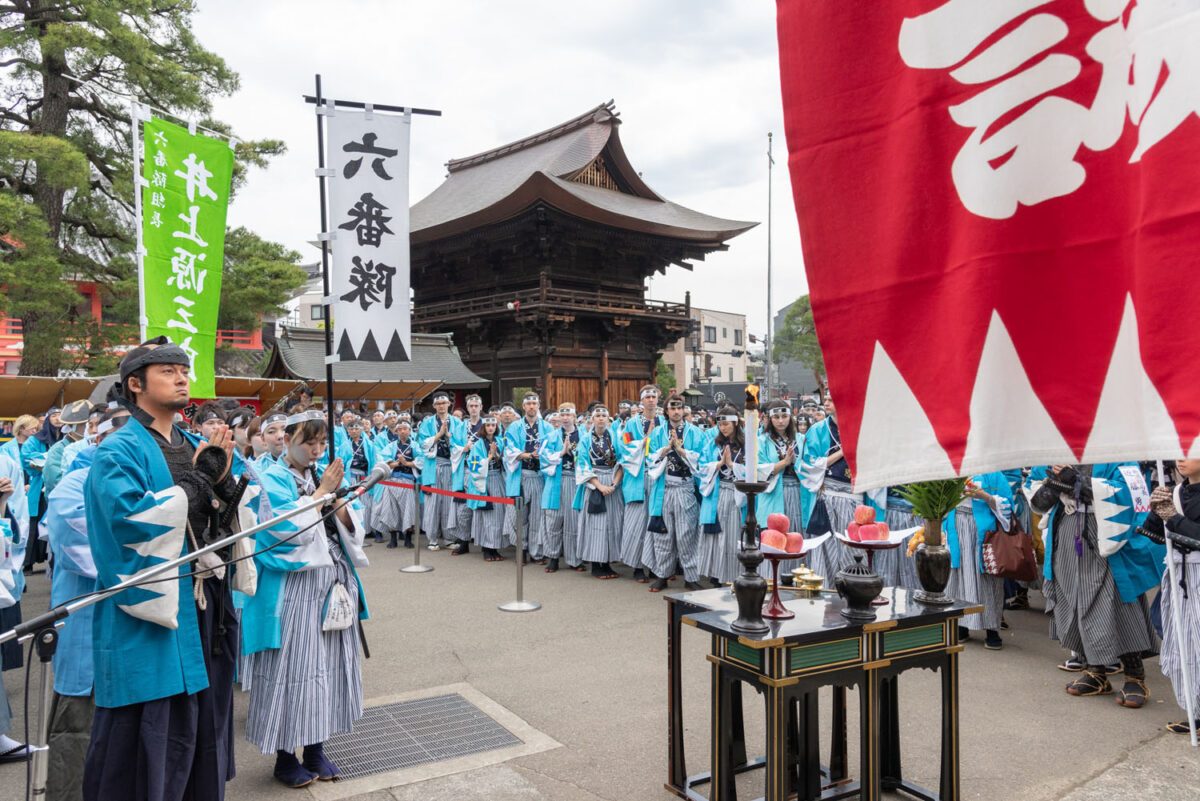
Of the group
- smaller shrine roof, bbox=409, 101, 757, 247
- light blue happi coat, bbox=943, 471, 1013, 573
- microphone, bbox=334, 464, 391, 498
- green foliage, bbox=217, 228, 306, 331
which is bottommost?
light blue happi coat, bbox=943, 471, 1013, 573

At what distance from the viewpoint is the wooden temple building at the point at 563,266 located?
2059cm

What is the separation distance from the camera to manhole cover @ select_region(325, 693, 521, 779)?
3854 mm

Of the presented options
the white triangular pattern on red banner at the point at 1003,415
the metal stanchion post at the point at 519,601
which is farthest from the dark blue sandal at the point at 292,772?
the white triangular pattern on red banner at the point at 1003,415

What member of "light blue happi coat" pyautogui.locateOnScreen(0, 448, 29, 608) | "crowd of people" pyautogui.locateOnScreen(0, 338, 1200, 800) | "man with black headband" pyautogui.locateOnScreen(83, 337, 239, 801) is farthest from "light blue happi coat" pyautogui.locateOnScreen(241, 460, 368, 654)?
"light blue happi coat" pyautogui.locateOnScreen(0, 448, 29, 608)

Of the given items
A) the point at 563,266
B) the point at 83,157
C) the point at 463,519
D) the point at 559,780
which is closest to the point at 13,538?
the point at 559,780

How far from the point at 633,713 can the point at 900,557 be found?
127 inches

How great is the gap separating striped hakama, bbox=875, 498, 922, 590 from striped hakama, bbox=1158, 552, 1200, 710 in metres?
2.28

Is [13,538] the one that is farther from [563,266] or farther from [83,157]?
[563,266]

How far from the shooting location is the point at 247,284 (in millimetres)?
→ 16016

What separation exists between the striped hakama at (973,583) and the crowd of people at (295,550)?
2 cm

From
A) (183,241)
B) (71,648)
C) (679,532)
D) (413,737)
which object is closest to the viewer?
(71,648)

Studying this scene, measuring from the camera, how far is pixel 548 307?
1980cm

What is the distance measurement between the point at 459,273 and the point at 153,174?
59.4ft

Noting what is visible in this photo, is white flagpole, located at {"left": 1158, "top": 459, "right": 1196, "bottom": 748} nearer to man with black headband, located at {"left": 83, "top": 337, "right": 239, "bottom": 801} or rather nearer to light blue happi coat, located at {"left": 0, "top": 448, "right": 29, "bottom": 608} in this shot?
man with black headband, located at {"left": 83, "top": 337, "right": 239, "bottom": 801}
